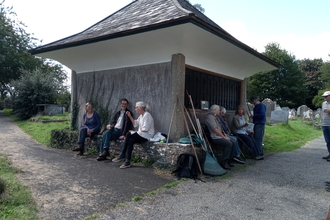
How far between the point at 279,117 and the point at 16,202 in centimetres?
1613

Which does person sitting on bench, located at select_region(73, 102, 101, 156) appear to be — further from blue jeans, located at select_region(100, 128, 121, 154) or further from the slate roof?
the slate roof

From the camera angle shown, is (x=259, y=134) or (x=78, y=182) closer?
(x=78, y=182)

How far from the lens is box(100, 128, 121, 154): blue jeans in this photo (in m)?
6.25

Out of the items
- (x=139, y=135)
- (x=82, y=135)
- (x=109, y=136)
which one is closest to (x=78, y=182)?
(x=139, y=135)

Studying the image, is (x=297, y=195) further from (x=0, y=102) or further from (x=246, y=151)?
(x=0, y=102)

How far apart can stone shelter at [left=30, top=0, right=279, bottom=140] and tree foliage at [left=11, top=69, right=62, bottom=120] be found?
28.8 feet

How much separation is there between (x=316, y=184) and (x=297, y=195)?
942mm

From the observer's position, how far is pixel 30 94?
1603 centimetres

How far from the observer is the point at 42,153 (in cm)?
678

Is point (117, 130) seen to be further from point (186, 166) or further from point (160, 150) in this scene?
point (186, 166)

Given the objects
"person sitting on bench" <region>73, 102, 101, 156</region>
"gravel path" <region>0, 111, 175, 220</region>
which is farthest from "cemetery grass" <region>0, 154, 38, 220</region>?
"person sitting on bench" <region>73, 102, 101, 156</region>

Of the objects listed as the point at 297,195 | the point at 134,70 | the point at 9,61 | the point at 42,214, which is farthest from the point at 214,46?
the point at 9,61

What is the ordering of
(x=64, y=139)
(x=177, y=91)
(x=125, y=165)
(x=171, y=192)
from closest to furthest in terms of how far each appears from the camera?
(x=171, y=192) < (x=125, y=165) < (x=177, y=91) < (x=64, y=139)

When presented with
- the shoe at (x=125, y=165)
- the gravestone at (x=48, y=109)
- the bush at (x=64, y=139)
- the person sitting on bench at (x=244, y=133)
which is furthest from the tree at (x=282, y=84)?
the shoe at (x=125, y=165)
